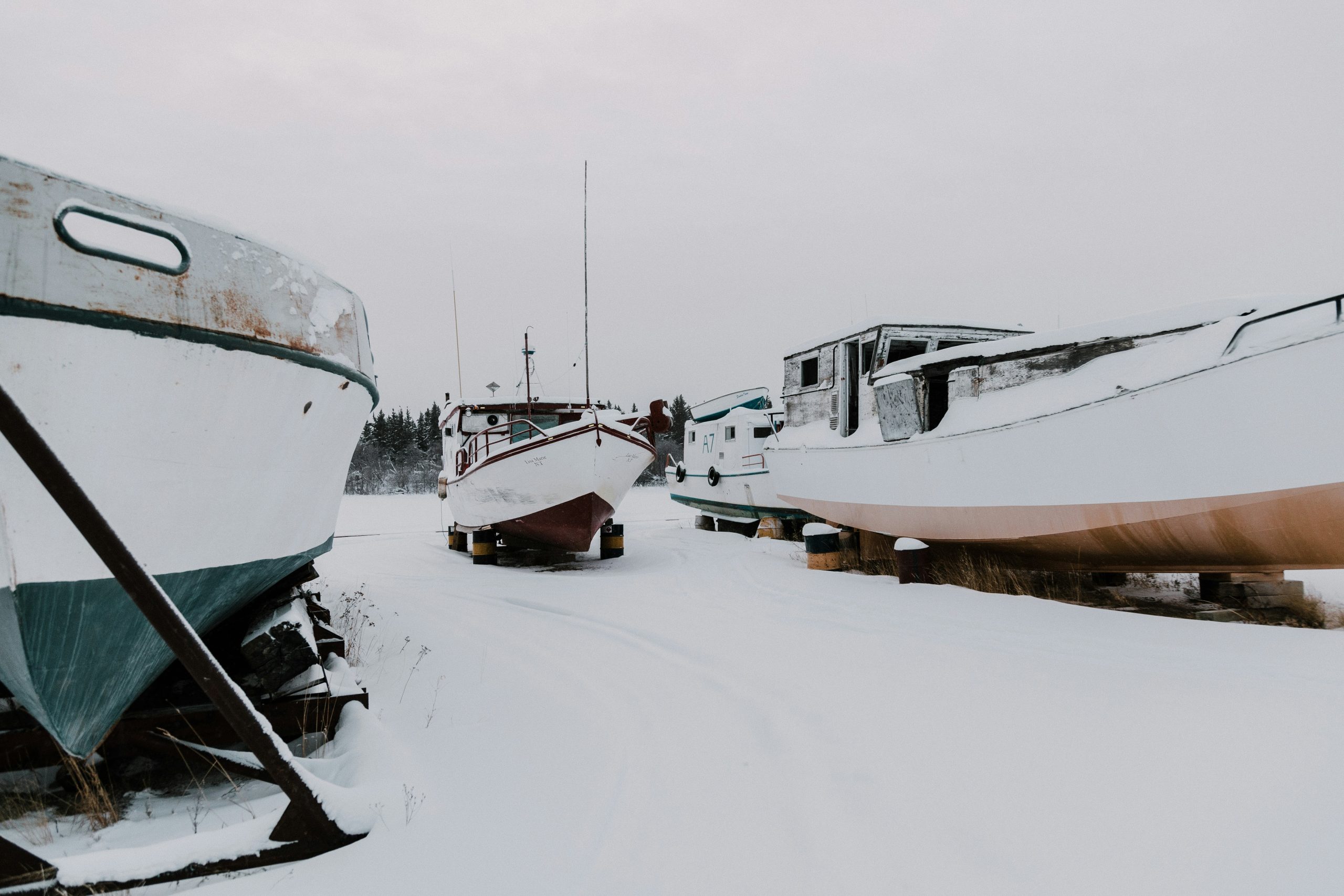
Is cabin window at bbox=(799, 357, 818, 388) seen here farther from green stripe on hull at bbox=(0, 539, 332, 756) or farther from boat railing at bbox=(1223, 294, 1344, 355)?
green stripe on hull at bbox=(0, 539, 332, 756)

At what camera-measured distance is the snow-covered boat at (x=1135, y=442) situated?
14.4 ft

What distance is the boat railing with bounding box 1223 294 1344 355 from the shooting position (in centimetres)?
422

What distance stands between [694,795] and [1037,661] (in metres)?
2.63

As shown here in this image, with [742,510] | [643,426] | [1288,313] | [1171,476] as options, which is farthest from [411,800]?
[742,510]

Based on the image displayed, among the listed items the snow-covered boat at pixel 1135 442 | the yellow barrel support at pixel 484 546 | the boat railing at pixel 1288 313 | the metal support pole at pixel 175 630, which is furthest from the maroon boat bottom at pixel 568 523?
the metal support pole at pixel 175 630

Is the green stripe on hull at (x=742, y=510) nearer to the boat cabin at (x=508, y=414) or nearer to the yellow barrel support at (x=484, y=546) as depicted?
the boat cabin at (x=508, y=414)

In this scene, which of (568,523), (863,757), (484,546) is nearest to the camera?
(863,757)

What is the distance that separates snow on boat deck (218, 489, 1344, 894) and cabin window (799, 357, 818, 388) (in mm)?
5548

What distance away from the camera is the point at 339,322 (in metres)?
3.40

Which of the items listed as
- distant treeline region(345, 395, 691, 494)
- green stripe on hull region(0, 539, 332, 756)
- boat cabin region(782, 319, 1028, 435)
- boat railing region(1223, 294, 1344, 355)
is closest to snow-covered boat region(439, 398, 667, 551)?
boat cabin region(782, 319, 1028, 435)

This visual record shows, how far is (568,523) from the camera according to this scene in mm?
10070

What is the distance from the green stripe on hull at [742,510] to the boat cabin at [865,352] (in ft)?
8.92

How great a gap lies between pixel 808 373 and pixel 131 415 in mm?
9361

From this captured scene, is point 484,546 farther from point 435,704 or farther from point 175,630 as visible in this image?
point 175,630
